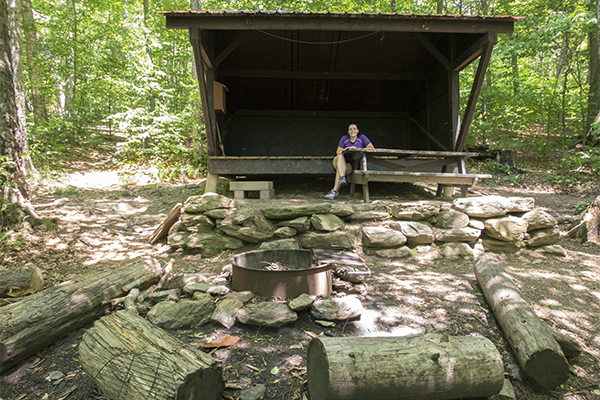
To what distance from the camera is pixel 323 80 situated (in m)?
7.45

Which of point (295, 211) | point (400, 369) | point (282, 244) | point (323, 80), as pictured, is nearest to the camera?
point (400, 369)

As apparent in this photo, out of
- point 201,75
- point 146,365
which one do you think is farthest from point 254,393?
point 201,75

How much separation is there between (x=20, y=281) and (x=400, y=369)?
10.9 feet

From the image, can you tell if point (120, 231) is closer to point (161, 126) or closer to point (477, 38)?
point (161, 126)

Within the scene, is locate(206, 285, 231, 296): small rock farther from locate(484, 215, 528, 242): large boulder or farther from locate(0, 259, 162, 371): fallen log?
locate(484, 215, 528, 242): large boulder

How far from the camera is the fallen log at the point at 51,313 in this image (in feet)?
6.90

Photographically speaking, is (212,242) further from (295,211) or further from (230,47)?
(230,47)

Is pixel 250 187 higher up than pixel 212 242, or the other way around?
pixel 250 187

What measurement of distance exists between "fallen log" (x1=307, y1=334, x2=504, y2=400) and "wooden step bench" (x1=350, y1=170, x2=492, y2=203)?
3080 millimetres

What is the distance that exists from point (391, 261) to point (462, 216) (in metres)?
1.23

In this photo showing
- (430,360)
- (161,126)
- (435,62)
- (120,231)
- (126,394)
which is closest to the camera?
(126,394)

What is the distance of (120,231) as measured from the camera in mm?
5062

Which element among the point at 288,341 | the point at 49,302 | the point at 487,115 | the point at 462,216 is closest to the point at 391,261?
the point at 462,216

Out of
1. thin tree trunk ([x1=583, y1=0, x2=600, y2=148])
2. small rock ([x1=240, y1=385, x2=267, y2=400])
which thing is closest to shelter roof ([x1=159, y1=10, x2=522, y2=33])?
small rock ([x1=240, y1=385, x2=267, y2=400])
